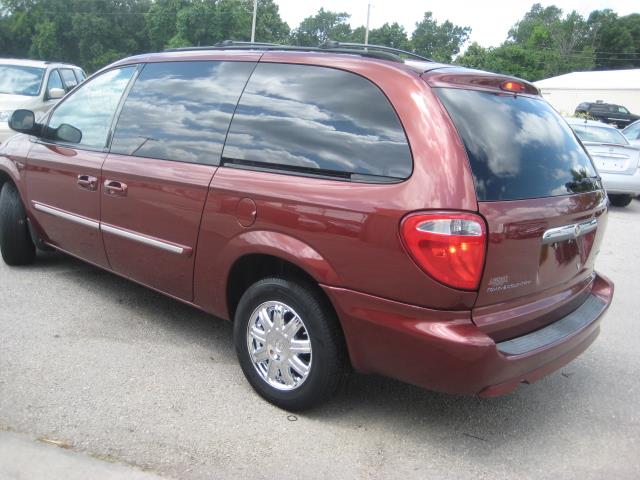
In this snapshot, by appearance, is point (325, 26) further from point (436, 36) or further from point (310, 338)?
point (310, 338)

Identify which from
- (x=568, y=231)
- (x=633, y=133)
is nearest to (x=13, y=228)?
(x=568, y=231)

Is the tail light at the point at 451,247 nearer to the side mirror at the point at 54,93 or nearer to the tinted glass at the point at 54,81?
the side mirror at the point at 54,93

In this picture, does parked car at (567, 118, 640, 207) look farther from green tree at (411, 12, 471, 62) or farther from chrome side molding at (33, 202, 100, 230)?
green tree at (411, 12, 471, 62)

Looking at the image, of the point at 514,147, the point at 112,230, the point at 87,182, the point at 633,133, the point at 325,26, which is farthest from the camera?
the point at 325,26

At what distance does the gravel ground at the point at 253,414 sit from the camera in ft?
9.14

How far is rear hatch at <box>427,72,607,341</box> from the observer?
2639 millimetres

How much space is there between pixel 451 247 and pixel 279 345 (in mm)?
1107

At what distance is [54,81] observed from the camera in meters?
11.3

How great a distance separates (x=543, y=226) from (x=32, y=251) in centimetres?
433

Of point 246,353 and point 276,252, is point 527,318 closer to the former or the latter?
point 276,252

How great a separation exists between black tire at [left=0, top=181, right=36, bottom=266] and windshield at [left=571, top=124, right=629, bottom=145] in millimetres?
9487

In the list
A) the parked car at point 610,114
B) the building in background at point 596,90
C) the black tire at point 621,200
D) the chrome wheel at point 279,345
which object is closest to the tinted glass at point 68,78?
the chrome wheel at point 279,345

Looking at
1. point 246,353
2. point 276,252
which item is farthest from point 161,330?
point 276,252

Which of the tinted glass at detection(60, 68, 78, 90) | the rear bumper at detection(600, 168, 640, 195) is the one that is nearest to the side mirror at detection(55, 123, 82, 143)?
the tinted glass at detection(60, 68, 78, 90)
